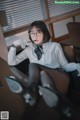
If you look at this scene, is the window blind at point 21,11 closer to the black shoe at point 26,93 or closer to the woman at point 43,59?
the woman at point 43,59

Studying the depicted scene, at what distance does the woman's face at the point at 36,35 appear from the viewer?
1812 mm

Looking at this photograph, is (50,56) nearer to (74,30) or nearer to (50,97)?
(50,97)

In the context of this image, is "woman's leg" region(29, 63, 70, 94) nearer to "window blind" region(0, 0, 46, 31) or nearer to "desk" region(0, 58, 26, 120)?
"desk" region(0, 58, 26, 120)

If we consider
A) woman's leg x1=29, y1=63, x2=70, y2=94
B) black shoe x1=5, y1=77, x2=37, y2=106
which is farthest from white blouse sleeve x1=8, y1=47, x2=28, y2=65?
black shoe x1=5, y1=77, x2=37, y2=106

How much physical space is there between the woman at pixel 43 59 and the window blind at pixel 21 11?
1224mm

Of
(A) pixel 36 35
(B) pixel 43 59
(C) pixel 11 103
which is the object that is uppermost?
(A) pixel 36 35

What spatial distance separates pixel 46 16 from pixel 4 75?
178 centimetres

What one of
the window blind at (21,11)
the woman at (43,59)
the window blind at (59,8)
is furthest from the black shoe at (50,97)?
the window blind at (59,8)

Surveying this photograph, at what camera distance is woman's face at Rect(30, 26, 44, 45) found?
71.3 inches

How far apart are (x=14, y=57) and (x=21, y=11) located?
141 cm

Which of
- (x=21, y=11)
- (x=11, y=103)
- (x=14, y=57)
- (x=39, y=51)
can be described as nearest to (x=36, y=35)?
(x=39, y=51)

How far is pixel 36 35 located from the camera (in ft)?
5.93

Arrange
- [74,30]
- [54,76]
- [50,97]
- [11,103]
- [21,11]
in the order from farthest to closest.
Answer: [21,11]
[74,30]
[54,76]
[11,103]
[50,97]

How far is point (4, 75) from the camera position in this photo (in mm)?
1773
